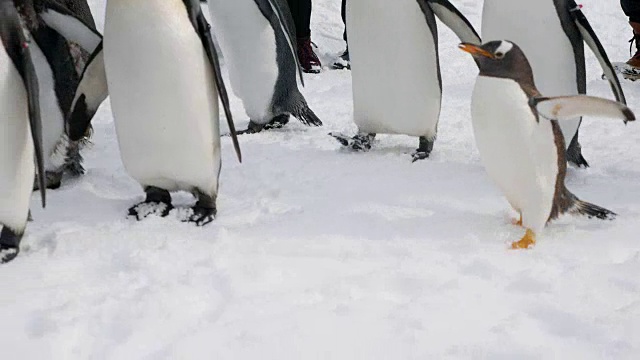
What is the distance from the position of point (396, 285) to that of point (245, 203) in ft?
3.05

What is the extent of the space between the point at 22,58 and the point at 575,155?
215cm

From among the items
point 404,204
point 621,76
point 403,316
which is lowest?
point 621,76

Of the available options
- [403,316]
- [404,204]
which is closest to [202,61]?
[404,204]

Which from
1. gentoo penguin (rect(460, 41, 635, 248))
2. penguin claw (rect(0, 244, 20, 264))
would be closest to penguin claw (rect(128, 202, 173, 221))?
penguin claw (rect(0, 244, 20, 264))

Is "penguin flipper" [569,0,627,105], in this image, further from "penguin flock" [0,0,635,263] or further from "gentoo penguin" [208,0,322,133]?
"gentoo penguin" [208,0,322,133]

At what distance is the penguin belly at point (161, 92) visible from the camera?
2.30 meters

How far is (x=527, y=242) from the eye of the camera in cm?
226

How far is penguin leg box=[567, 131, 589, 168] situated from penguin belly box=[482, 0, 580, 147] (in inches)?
2.2

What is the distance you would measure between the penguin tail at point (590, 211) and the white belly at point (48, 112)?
1.85 meters

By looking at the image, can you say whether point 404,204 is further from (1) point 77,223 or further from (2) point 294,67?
(2) point 294,67

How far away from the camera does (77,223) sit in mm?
2541

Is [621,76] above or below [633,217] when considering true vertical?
below

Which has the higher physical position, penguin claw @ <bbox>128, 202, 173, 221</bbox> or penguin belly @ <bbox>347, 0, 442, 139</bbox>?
penguin belly @ <bbox>347, 0, 442, 139</bbox>

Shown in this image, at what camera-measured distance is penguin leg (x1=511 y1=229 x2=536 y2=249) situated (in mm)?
2248
